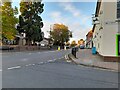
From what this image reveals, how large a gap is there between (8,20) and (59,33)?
5014 cm

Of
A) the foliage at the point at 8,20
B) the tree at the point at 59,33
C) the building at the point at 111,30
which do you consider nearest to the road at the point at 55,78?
the building at the point at 111,30

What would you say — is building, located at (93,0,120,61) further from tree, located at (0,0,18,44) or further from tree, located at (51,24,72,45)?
tree, located at (51,24,72,45)

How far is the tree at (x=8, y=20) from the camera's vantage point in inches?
1955

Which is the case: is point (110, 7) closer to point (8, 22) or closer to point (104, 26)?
point (104, 26)

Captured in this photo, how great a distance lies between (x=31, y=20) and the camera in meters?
62.1

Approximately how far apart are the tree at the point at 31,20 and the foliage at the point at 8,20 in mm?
9028

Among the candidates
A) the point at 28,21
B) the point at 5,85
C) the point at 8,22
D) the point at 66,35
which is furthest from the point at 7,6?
the point at 66,35

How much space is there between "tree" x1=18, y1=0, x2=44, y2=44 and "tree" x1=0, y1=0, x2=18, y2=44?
29.6 ft

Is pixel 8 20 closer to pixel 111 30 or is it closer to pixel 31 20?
pixel 31 20

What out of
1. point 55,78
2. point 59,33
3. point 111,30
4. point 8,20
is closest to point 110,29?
point 111,30

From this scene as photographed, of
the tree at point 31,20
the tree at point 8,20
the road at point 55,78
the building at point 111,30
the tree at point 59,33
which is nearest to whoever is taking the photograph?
the road at point 55,78

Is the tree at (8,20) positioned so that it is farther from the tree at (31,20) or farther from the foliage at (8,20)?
the tree at (31,20)

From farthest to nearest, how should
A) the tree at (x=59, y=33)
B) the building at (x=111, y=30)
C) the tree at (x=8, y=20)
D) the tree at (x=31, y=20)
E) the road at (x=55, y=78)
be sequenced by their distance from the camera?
the tree at (x=59, y=33), the tree at (x=31, y=20), the tree at (x=8, y=20), the building at (x=111, y=30), the road at (x=55, y=78)

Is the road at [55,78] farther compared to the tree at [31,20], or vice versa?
the tree at [31,20]
